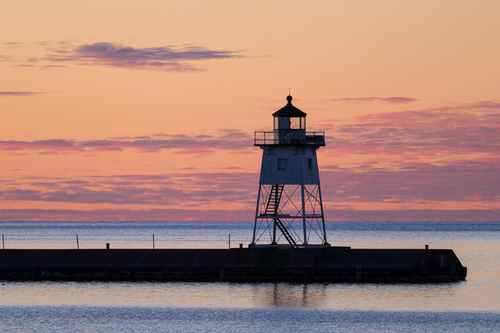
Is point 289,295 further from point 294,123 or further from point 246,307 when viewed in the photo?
point 294,123

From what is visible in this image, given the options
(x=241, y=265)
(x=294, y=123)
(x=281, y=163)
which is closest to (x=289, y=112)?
(x=294, y=123)

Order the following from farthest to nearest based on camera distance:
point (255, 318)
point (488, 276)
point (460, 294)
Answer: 1. point (488, 276)
2. point (460, 294)
3. point (255, 318)

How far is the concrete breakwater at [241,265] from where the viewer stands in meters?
46.2

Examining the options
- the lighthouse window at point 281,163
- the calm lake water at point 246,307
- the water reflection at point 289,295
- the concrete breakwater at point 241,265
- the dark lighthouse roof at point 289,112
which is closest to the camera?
the calm lake water at point 246,307

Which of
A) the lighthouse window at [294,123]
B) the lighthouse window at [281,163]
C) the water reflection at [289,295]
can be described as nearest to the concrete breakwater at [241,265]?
the water reflection at [289,295]

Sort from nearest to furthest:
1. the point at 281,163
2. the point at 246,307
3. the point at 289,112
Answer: the point at 246,307 → the point at 281,163 → the point at 289,112

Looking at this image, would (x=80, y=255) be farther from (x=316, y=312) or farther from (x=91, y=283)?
(x=316, y=312)

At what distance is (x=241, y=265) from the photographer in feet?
157

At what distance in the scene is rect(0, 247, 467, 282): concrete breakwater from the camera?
46.2 metres

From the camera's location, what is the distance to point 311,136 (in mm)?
48000

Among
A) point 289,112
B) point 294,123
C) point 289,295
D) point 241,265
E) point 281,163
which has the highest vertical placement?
point 289,112

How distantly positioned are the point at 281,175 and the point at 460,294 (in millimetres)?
12928

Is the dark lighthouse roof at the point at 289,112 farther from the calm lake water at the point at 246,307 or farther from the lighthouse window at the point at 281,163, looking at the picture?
the calm lake water at the point at 246,307

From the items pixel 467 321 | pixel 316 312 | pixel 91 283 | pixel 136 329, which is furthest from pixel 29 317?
pixel 467 321
